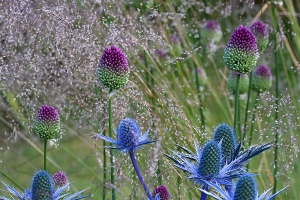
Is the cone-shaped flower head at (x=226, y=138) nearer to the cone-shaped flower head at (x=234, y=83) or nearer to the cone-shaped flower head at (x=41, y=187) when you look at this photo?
the cone-shaped flower head at (x=41, y=187)

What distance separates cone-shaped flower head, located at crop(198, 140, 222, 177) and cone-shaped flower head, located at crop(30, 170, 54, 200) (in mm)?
276

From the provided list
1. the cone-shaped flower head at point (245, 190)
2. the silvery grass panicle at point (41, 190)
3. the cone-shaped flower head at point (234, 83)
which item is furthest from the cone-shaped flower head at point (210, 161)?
the cone-shaped flower head at point (234, 83)

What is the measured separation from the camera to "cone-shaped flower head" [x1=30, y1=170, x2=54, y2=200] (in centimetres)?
97

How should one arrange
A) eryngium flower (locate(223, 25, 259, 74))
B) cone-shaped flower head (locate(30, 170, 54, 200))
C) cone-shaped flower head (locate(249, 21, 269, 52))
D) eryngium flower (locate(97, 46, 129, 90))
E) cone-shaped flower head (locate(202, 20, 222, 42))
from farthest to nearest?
cone-shaped flower head (locate(202, 20, 222, 42)) → cone-shaped flower head (locate(249, 21, 269, 52)) → eryngium flower (locate(223, 25, 259, 74)) → eryngium flower (locate(97, 46, 129, 90)) → cone-shaped flower head (locate(30, 170, 54, 200))

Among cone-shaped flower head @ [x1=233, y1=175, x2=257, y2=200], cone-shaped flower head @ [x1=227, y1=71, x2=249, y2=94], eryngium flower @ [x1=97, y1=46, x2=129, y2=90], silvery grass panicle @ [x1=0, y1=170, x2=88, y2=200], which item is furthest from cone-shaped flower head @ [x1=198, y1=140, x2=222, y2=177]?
cone-shaped flower head @ [x1=227, y1=71, x2=249, y2=94]

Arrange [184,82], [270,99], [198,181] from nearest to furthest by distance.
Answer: [198,181]
[270,99]
[184,82]

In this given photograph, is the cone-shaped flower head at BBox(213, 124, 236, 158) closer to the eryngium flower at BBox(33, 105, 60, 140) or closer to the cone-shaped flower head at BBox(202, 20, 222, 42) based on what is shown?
the eryngium flower at BBox(33, 105, 60, 140)

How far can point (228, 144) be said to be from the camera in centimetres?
107

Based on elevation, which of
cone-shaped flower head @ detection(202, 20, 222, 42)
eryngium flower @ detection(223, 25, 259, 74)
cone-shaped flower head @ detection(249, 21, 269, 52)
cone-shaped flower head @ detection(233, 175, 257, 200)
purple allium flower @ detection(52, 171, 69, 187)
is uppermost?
cone-shaped flower head @ detection(202, 20, 222, 42)

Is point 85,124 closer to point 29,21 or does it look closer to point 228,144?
point 29,21

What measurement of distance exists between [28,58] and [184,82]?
747 mm

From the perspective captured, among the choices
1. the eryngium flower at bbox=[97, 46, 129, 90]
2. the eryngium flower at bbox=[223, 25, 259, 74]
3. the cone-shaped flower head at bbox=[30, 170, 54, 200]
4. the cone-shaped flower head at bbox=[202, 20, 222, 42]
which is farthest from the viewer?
the cone-shaped flower head at bbox=[202, 20, 222, 42]

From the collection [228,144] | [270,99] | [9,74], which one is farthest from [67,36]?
[228,144]

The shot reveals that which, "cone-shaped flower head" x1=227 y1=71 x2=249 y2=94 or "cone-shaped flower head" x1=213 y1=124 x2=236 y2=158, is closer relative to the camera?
"cone-shaped flower head" x1=213 y1=124 x2=236 y2=158
